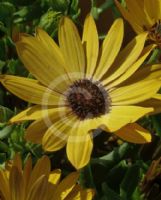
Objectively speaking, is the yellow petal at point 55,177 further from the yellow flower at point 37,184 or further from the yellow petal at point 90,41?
the yellow petal at point 90,41

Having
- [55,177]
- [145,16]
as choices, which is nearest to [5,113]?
[55,177]

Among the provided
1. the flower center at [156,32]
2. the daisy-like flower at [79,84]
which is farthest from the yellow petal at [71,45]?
the flower center at [156,32]

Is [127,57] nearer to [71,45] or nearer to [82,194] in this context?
[71,45]

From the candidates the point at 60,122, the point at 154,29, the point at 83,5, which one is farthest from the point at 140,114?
the point at 83,5

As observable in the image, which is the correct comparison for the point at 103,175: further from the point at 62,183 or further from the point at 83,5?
the point at 83,5

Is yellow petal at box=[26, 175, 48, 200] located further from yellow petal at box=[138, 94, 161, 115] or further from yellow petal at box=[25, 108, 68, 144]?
yellow petal at box=[138, 94, 161, 115]
